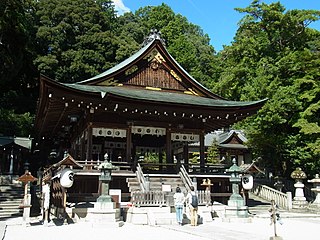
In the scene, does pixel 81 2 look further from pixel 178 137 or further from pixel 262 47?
pixel 178 137

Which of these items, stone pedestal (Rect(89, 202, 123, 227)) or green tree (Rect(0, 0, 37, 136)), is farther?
green tree (Rect(0, 0, 37, 136))

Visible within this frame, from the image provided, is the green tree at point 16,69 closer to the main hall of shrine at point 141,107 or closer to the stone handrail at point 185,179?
the main hall of shrine at point 141,107

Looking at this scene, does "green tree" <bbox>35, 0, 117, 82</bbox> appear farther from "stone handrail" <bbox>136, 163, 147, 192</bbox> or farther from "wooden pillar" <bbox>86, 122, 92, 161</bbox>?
"stone handrail" <bbox>136, 163, 147, 192</bbox>

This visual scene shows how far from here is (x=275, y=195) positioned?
21406 mm

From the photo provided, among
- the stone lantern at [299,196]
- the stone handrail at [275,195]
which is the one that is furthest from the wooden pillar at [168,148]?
the stone lantern at [299,196]

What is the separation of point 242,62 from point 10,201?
64.1ft

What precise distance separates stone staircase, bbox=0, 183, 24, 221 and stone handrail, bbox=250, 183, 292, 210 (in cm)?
1442

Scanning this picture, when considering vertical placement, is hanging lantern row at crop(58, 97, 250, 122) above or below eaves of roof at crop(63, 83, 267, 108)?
below

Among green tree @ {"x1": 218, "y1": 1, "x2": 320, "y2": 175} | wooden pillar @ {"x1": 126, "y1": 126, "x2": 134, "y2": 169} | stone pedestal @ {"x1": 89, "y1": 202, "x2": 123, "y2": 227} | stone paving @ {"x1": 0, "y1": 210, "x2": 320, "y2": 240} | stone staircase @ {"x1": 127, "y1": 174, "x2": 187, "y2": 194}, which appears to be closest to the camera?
stone paving @ {"x1": 0, "y1": 210, "x2": 320, "y2": 240}

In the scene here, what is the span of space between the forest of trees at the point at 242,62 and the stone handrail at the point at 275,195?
2.85 m

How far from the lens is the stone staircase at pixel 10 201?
1520 centimetres

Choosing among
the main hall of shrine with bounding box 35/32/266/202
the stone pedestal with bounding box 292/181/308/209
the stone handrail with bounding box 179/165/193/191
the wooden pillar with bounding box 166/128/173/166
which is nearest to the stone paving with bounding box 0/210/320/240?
the stone handrail with bounding box 179/165/193/191

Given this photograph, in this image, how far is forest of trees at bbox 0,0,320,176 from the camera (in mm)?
22828

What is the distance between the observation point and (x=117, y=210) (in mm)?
13023
